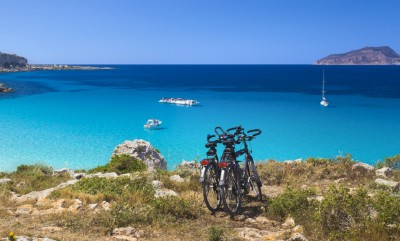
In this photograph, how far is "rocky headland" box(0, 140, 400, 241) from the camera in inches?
251

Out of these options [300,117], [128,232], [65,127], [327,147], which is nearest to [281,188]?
[128,232]

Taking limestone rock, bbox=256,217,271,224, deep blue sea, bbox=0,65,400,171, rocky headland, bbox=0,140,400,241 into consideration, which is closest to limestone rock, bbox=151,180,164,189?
rocky headland, bbox=0,140,400,241

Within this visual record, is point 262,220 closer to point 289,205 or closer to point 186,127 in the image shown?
point 289,205

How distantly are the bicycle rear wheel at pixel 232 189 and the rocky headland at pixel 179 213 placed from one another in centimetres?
22

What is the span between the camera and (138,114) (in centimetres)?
4972

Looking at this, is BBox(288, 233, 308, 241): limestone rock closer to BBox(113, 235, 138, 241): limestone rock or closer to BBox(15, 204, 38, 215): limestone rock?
BBox(113, 235, 138, 241): limestone rock

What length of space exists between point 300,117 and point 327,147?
591 inches

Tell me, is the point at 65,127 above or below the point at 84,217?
below

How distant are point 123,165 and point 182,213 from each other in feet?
24.0

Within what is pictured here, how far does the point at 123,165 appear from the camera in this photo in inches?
568

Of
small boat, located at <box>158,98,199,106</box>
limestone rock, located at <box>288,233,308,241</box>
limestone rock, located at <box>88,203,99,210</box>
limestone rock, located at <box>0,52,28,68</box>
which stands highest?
limestone rock, located at <box>0,52,28,68</box>

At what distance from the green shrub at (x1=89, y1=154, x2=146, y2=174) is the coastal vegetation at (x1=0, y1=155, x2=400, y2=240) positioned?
3.37 m

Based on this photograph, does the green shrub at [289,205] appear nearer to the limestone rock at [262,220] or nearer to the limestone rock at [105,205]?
the limestone rock at [262,220]

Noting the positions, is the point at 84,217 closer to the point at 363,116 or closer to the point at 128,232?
the point at 128,232
